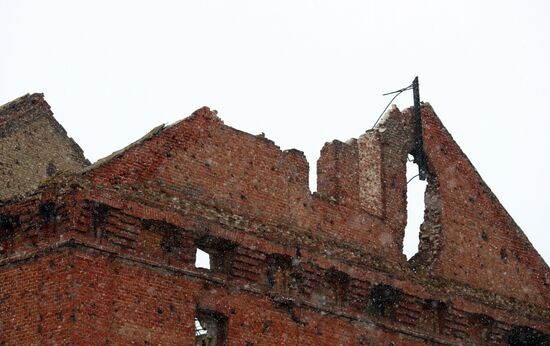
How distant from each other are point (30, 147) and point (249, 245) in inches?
199

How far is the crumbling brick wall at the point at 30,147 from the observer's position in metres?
18.6

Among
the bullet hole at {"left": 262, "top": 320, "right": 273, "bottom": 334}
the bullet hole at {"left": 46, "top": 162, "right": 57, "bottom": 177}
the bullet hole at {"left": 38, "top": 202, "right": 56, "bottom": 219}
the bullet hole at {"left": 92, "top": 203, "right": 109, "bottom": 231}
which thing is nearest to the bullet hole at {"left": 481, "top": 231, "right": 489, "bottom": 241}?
the bullet hole at {"left": 262, "top": 320, "right": 273, "bottom": 334}

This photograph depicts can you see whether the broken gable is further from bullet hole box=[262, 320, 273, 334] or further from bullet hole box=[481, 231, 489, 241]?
bullet hole box=[262, 320, 273, 334]

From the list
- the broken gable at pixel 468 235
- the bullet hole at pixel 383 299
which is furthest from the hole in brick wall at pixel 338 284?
the broken gable at pixel 468 235

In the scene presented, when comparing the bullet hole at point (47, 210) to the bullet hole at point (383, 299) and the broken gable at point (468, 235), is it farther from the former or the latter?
the broken gable at point (468, 235)

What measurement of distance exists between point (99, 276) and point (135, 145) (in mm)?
2065

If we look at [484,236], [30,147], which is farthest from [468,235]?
[30,147]

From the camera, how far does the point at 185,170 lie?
1603 cm

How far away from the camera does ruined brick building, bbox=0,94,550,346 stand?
48.0 ft

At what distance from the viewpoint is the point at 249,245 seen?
16.0 meters

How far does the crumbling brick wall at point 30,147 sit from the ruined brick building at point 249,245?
0.03 meters

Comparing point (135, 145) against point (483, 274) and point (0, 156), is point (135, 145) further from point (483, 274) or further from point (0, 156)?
point (483, 274)

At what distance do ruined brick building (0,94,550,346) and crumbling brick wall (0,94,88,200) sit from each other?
1.0 inches

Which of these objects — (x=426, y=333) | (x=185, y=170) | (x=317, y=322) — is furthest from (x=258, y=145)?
(x=426, y=333)
